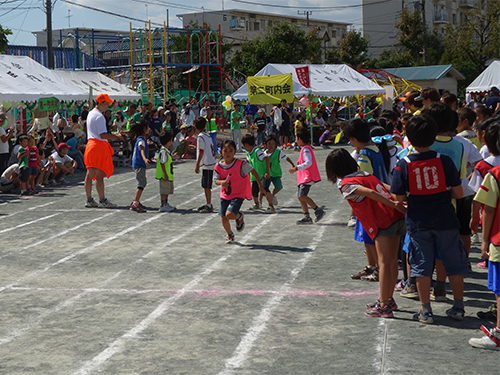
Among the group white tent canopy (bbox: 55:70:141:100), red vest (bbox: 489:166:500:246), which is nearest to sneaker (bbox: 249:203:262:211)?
red vest (bbox: 489:166:500:246)

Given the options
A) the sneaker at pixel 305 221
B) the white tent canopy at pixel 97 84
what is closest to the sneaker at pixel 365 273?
the sneaker at pixel 305 221

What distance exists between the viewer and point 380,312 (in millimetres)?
5676

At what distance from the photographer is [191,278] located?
7.31 m

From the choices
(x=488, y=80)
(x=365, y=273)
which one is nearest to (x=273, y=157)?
(x=365, y=273)

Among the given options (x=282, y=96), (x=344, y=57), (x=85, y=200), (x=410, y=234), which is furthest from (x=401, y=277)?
(x=344, y=57)

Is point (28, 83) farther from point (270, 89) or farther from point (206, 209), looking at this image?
point (270, 89)

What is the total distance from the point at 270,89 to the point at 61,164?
10483 millimetres

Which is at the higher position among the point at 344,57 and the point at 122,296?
the point at 344,57

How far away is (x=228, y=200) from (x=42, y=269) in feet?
8.38

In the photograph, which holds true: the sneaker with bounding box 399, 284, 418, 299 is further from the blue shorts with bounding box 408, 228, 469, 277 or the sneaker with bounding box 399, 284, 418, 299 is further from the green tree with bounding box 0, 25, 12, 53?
the green tree with bounding box 0, 25, 12, 53

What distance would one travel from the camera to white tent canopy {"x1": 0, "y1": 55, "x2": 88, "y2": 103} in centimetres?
1708

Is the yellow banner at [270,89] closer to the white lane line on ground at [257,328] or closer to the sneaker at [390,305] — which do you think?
the white lane line on ground at [257,328]

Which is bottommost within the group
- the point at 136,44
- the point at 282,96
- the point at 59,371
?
the point at 59,371

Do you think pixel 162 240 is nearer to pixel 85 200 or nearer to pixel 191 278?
pixel 191 278
